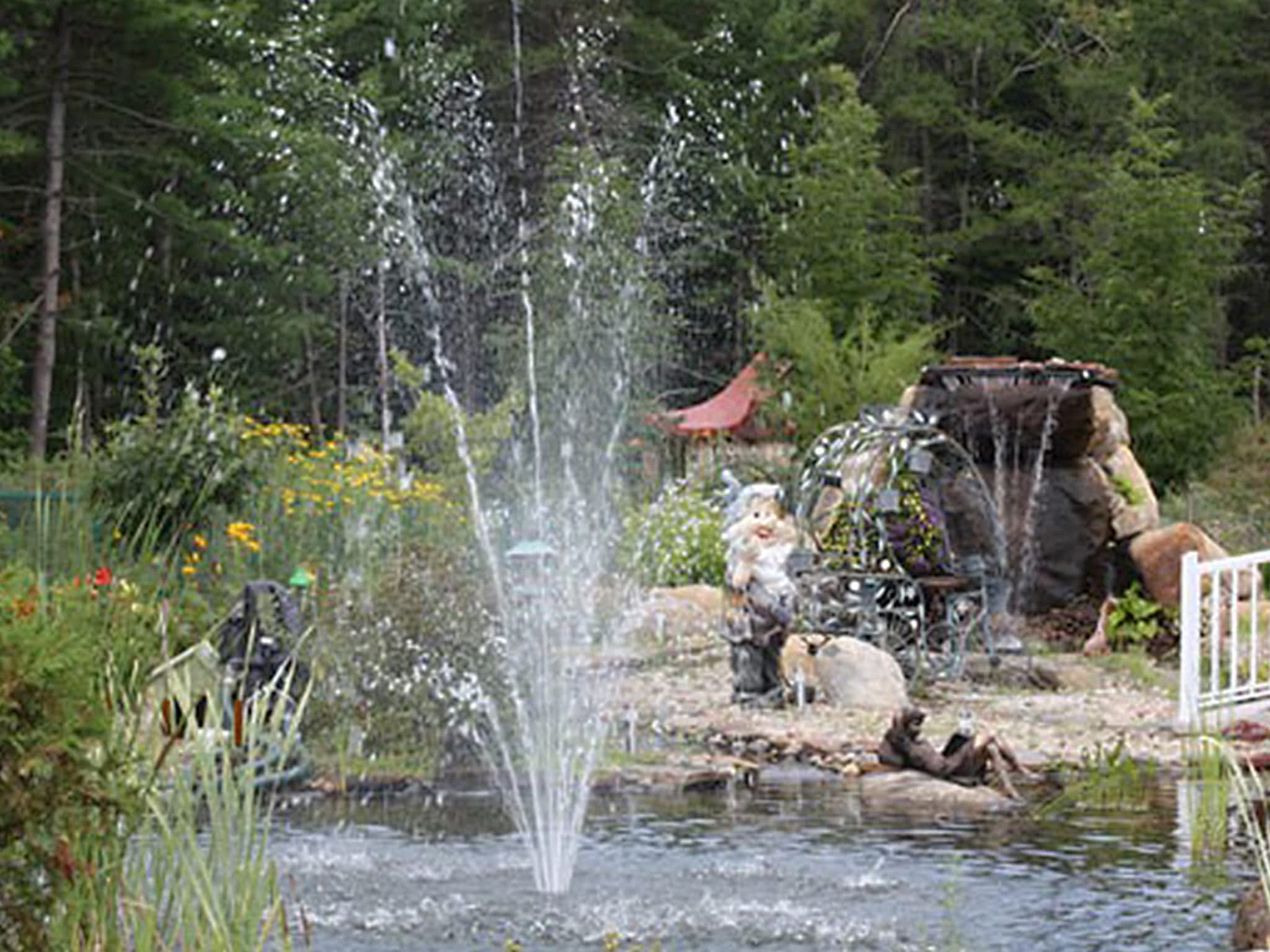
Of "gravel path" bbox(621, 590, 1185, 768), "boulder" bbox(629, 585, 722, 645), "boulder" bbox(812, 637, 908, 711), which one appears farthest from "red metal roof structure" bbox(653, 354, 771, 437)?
"boulder" bbox(812, 637, 908, 711)

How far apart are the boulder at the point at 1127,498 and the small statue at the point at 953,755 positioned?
6040 millimetres

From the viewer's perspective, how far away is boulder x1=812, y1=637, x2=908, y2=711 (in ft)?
37.9

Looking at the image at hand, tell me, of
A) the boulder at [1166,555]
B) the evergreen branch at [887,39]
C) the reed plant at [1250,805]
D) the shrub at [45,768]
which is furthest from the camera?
the evergreen branch at [887,39]

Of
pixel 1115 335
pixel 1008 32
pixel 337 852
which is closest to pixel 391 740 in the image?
pixel 337 852

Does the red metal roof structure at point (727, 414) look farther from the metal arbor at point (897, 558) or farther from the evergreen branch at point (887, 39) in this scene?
the metal arbor at point (897, 558)

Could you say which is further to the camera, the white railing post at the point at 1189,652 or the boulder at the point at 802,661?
the boulder at the point at 802,661

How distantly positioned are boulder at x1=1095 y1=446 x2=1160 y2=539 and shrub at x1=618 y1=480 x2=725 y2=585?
3.06 metres

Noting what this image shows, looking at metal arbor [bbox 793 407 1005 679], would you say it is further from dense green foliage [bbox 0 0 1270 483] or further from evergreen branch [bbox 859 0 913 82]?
evergreen branch [bbox 859 0 913 82]

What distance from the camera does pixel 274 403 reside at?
3038 centimetres

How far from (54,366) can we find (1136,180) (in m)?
14.2

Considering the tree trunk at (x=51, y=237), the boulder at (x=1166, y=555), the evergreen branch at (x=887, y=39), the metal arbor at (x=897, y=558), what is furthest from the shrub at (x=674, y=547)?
the evergreen branch at (x=887, y=39)

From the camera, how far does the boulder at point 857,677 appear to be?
11539 millimetres

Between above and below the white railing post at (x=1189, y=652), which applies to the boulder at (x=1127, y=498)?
above

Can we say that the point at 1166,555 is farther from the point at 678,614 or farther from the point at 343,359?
the point at 343,359
